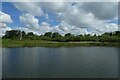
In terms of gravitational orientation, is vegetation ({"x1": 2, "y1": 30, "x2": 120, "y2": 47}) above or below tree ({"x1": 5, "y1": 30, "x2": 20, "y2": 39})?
below

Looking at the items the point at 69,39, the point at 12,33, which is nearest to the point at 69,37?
the point at 69,39

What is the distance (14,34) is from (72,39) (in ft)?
97.6

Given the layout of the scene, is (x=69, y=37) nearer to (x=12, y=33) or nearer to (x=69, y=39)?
(x=69, y=39)

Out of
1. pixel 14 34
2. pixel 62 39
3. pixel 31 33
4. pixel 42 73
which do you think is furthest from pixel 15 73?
pixel 31 33

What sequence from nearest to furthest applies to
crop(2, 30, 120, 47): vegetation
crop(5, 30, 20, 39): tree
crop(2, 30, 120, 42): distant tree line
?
crop(2, 30, 120, 47): vegetation, crop(2, 30, 120, 42): distant tree line, crop(5, 30, 20, 39): tree

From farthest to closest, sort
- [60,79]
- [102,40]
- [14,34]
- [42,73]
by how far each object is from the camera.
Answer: [14,34] → [102,40] → [42,73] → [60,79]

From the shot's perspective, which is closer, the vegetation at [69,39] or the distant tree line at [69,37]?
the vegetation at [69,39]

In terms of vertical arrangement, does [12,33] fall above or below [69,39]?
above

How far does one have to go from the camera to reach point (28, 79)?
16.1 metres

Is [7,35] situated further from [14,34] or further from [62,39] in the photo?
[62,39]

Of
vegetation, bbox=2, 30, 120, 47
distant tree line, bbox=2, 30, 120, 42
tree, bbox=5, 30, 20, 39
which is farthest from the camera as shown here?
tree, bbox=5, 30, 20, 39

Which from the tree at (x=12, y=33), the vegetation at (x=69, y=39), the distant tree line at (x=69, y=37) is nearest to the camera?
the vegetation at (x=69, y=39)

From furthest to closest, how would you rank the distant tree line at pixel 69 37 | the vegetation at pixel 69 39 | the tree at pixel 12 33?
the tree at pixel 12 33
the distant tree line at pixel 69 37
the vegetation at pixel 69 39

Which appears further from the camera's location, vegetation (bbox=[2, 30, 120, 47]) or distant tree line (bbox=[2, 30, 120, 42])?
distant tree line (bbox=[2, 30, 120, 42])
